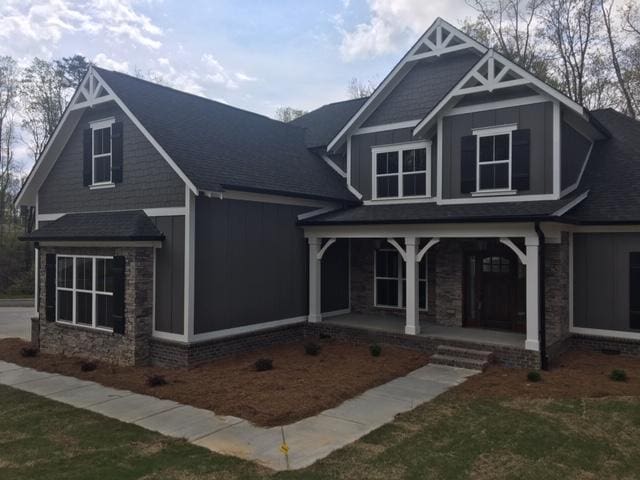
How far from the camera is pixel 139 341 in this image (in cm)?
1069

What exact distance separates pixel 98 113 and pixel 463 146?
9.24 m

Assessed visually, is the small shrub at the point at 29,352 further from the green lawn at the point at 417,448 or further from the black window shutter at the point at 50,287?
the green lawn at the point at 417,448

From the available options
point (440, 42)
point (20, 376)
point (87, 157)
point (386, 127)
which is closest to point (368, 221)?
point (386, 127)

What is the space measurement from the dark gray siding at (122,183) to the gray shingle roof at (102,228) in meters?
0.30

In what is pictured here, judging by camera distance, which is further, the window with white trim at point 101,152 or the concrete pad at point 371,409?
the window with white trim at point 101,152

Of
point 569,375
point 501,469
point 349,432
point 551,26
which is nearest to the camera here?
point 501,469

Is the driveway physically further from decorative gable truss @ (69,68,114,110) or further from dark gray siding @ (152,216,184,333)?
decorative gable truss @ (69,68,114,110)

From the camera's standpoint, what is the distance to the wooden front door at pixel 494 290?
39.9 feet

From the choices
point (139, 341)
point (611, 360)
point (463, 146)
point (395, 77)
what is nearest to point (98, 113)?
point (139, 341)

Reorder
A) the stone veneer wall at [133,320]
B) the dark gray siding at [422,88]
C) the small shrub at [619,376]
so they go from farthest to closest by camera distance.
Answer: the dark gray siding at [422,88], the stone veneer wall at [133,320], the small shrub at [619,376]

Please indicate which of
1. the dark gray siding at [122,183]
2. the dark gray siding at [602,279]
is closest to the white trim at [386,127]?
the dark gray siding at [602,279]

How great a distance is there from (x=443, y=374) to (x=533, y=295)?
246cm

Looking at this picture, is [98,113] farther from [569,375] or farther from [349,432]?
[569,375]

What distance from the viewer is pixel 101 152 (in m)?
12.5
